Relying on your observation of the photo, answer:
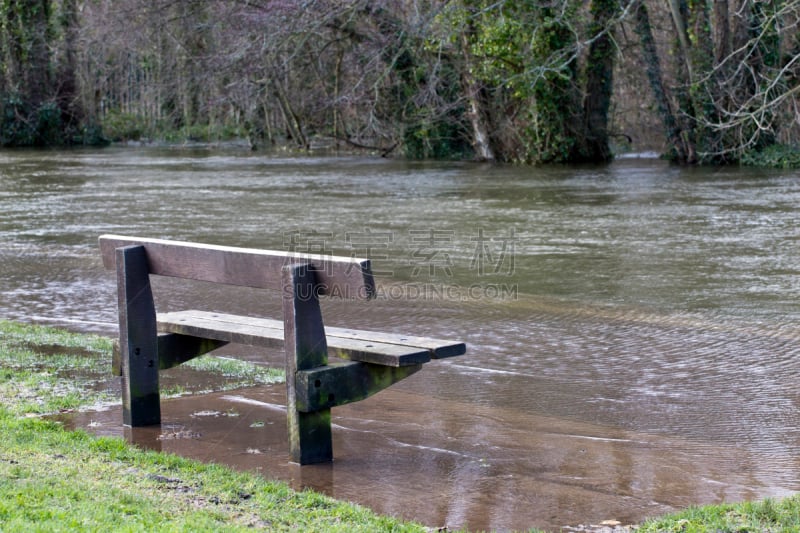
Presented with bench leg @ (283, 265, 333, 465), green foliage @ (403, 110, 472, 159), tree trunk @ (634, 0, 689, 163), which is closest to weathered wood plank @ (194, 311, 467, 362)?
bench leg @ (283, 265, 333, 465)

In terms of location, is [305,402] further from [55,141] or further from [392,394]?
[55,141]

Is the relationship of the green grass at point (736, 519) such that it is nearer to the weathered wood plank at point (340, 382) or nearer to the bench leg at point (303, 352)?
the weathered wood plank at point (340, 382)

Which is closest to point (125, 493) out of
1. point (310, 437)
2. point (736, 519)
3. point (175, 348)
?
point (310, 437)

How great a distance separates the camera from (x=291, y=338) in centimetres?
518

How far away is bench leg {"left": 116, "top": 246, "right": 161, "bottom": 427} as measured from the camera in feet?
19.1

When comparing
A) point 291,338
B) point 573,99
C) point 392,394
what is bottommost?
point 392,394

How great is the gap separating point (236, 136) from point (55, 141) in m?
6.50

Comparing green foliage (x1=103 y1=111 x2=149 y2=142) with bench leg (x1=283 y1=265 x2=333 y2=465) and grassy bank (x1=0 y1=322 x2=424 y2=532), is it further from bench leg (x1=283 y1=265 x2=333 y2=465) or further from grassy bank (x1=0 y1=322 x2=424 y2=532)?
bench leg (x1=283 y1=265 x2=333 y2=465)

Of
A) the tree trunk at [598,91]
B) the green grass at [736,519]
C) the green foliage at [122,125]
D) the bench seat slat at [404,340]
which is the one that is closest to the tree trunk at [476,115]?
the tree trunk at [598,91]

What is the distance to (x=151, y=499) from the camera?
4.38 metres

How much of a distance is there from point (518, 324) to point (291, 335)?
13.8 feet

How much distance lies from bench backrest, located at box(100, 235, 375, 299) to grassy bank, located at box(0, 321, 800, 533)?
915 mm

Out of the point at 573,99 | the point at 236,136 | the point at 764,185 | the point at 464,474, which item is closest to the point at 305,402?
the point at 464,474

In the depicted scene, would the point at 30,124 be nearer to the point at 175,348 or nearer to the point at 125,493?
the point at 175,348
